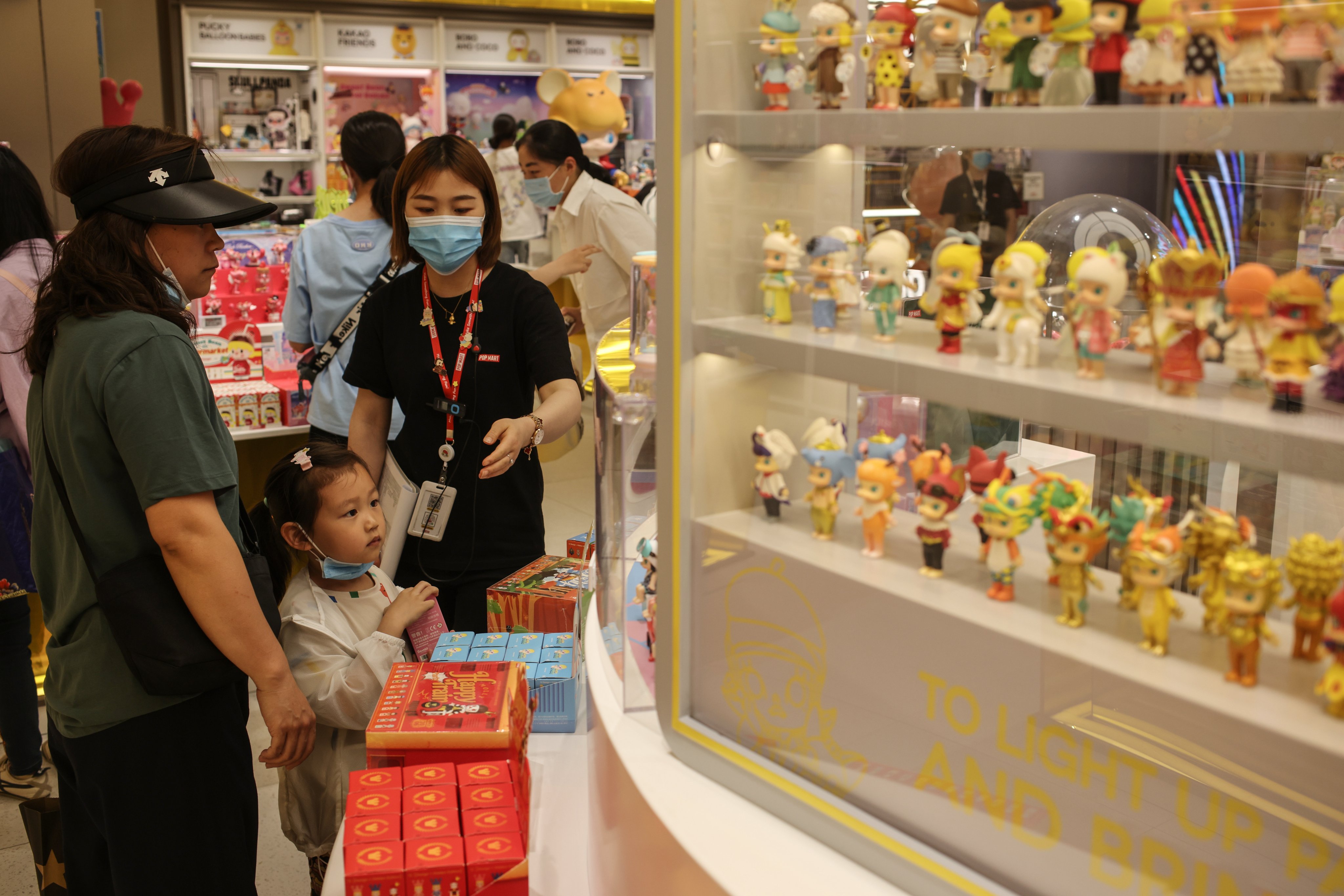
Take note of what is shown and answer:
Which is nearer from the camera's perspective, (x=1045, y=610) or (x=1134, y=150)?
(x=1134, y=150)

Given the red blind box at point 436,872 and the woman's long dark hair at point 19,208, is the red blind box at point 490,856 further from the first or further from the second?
the woman's long dark hair at point 19,208

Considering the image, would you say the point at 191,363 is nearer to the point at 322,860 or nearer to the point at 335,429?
the point at 322,860

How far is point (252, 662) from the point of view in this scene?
5.48ft

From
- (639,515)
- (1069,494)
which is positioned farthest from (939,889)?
(639,515)

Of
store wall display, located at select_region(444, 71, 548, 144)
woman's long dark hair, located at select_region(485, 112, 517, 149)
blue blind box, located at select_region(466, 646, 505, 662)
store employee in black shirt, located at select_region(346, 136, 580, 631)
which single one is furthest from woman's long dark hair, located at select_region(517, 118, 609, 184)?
store wall display, located at select_region(444, 71, 548, 144)

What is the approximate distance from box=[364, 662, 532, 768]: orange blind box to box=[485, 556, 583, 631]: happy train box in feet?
1.17

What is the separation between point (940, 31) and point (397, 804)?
1.16 metres

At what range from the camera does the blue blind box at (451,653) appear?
72.9 inches

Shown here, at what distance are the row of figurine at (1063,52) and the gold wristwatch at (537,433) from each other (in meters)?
1.14

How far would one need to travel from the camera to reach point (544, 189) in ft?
13.1

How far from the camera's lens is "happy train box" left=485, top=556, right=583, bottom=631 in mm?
2070

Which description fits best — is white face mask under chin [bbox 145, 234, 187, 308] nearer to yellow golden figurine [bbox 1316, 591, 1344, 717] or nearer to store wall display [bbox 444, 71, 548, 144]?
yellow golden figurine [bbox 1316, 591, 1344, 717]

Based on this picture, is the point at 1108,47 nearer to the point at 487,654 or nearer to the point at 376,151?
the point at 487,654

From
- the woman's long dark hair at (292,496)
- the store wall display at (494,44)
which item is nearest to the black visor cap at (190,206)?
the woman's long dark hair at (292,496)
